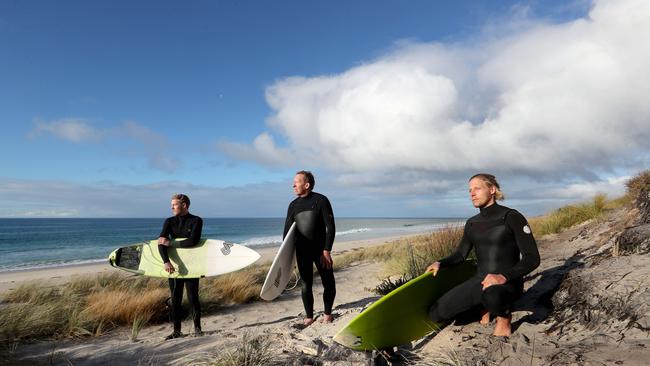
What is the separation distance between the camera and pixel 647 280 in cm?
310

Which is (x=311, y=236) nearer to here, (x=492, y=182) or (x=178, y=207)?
(x=178, y=207)

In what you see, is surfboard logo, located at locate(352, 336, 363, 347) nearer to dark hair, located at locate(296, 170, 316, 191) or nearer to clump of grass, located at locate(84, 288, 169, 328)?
dark hair, located at locate(296, 170, 316, 191)

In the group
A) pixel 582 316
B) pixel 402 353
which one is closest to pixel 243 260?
pixel 402 353

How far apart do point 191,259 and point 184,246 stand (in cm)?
Answer: 71

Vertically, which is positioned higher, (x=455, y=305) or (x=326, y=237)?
(x=326, y=237)

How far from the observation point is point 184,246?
464 cm

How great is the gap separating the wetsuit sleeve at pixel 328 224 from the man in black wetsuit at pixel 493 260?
4.47 feet

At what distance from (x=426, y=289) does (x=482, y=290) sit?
1.66 ft

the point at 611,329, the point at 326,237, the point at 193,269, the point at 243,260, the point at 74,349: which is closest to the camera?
the point at 611,329

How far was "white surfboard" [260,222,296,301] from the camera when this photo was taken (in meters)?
4.74

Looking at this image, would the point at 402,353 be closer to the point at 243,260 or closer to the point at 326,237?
the point at 326,237

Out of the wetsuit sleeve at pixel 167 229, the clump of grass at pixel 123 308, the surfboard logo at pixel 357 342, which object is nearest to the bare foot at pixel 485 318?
the surfboard logo at pixel 357 342

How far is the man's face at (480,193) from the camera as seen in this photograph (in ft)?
10.7

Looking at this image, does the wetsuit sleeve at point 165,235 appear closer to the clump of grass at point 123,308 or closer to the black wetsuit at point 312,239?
the clump of grass at point 123,308
